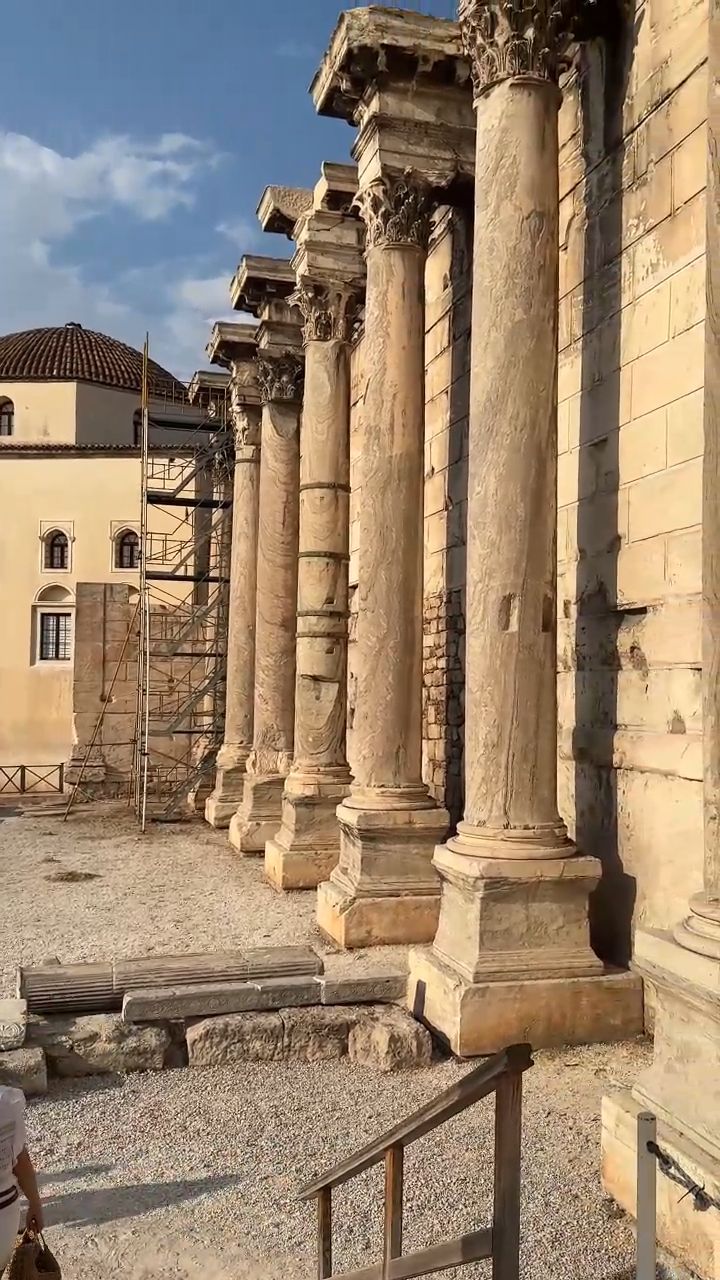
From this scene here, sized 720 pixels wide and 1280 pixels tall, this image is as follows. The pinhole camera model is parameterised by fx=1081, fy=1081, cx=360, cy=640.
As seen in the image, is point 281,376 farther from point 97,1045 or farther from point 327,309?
point 97,1045

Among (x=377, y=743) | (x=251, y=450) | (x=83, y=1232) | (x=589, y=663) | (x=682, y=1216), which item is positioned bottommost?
(x=83, y=1232)

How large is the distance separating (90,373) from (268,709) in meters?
22.7

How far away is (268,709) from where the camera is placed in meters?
12.2

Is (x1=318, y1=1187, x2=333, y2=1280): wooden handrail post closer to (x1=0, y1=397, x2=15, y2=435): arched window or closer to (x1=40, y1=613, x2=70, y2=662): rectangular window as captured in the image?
(x1=40, y1=613, x2=70, y2=662): rectangular window

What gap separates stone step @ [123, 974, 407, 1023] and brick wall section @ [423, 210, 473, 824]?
2857 millimetres

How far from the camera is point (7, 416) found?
31688mm

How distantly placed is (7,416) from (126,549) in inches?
280

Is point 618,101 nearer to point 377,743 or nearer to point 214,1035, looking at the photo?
point 377,743

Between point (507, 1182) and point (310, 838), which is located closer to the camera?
point (507, 1182)

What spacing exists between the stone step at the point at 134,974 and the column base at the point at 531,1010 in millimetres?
968

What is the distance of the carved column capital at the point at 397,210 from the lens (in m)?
7.70

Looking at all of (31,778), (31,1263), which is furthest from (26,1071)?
(31,778)

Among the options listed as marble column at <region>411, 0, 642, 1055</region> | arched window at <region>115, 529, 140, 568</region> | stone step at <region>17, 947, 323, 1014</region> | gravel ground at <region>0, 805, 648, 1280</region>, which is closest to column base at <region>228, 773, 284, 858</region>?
gravel ground at <region>0, 805, 648, 1280</region>

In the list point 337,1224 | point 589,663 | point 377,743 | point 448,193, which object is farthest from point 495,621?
point 448,193
